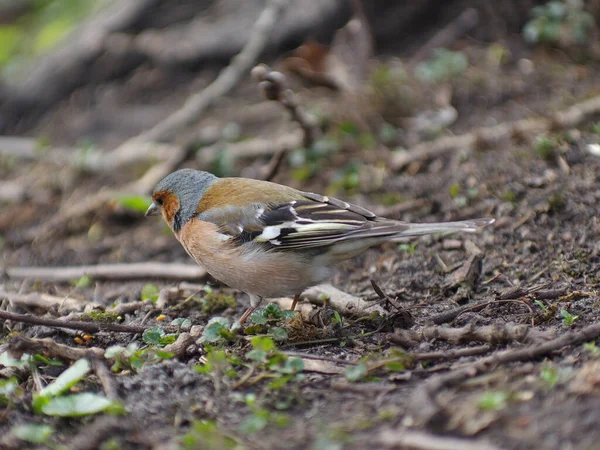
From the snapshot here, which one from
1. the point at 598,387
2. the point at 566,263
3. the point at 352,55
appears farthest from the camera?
the point at 352,55

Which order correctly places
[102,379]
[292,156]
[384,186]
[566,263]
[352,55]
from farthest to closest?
[352,55], [292,156], [384,186], [566,263], [102,379]

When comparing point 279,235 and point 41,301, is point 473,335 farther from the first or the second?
point 41,301

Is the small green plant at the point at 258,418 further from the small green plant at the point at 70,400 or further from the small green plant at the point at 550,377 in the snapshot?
the small green plant at the point at 550,377

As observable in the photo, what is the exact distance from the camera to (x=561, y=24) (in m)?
7.99

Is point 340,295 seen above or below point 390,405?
below

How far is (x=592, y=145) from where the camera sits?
5.80 metres

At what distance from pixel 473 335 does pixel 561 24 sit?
5524 millimetres

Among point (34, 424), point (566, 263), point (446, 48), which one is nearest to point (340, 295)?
point (566, 263)

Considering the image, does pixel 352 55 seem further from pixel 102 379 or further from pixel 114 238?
pixel 102 379

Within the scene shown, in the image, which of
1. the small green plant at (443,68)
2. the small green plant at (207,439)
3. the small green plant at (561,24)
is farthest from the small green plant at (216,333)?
the small green plant at (561,24)

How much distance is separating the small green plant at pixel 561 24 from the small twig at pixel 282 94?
2.86 m

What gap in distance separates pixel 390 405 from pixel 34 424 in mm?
1597

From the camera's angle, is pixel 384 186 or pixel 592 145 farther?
pixel 384 186

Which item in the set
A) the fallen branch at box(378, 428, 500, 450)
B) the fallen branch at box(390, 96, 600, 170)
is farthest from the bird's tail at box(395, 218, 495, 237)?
the fallen branch at box(390, 96, 600, 170)
